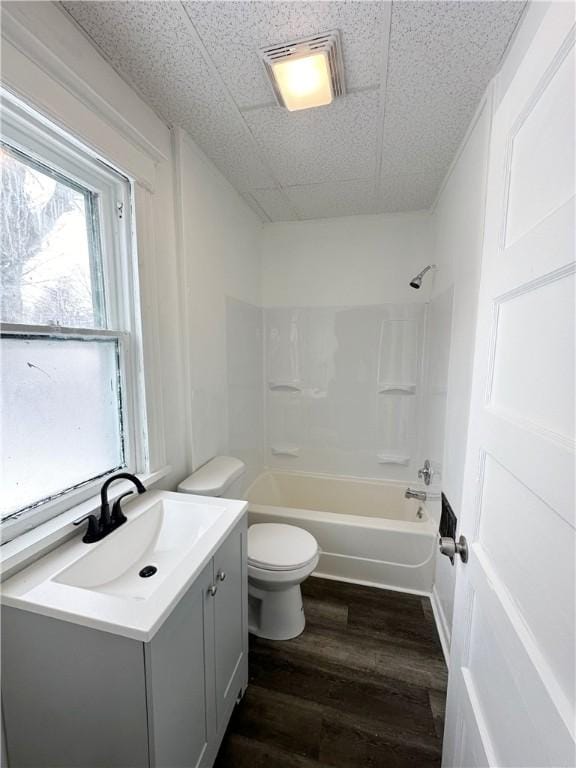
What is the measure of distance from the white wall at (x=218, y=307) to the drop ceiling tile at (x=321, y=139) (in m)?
0.38

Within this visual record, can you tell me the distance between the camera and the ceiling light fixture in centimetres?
102

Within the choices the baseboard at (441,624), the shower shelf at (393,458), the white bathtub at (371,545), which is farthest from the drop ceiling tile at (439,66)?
the baseboard at (441,624)

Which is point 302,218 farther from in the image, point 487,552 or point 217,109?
point 487,552

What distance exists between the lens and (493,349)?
31.2 inches

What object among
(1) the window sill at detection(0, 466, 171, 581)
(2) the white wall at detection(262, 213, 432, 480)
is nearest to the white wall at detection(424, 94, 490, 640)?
(2) the white wall at detection(262, 213, 432, 480)

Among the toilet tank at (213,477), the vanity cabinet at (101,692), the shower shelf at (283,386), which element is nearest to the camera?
the vanity cabinet at (101,692)

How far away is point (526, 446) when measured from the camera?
60 centimetres

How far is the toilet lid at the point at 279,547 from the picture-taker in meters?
1.55

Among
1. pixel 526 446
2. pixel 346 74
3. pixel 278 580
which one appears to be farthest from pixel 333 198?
pixel 278 580

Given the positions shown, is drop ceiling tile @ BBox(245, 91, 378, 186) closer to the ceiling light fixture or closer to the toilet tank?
the ceiling light fixture

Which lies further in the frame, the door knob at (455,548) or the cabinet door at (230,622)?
the cabinet door at (230,622)

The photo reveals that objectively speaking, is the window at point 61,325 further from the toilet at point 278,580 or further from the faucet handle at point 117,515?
the toilet at point 278,580

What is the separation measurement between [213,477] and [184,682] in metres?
0.80

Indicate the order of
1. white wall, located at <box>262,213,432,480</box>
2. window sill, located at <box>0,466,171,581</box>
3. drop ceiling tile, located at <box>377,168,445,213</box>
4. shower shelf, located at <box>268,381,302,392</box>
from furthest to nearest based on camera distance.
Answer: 1. shower shelf, located at <box>268,381,302,392</box>
2. white wall, located at <box>262,213,432,480</box>
3. drop ceiling tile, located at <box>377,168,445,213</box>
4. window sill, located at <box>0,466,171,581</box>
